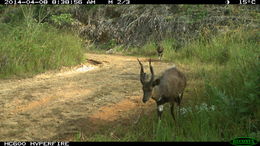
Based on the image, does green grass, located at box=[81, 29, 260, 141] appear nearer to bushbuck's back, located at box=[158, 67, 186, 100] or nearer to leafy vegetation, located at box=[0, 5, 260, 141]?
leafy vegetation, located at box=[0, 5, 260, 141]

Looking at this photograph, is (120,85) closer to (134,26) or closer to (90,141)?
(90,141)

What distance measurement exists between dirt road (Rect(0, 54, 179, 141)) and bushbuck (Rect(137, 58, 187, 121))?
1116 mm

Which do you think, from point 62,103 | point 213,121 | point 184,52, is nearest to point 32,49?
point 62,103

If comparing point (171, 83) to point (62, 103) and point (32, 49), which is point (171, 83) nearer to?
point (62, 103)

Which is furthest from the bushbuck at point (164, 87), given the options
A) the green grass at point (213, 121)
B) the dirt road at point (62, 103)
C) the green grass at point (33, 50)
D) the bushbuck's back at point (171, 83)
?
the green grass at point (33, 50)

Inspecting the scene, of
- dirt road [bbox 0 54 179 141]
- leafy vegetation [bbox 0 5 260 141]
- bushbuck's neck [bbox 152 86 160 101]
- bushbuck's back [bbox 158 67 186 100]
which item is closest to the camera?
leafy vegetation [bbox 0 5 260 141]

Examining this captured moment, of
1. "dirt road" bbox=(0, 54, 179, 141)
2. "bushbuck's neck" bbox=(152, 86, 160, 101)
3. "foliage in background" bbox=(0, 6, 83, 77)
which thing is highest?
"foliage in background" bbox=(0, 6, 83, 77)

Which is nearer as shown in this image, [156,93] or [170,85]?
[156,93]

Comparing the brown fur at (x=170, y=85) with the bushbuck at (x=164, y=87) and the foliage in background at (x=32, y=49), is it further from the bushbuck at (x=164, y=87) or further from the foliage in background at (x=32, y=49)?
the foliage in background at (x=32, y=49)

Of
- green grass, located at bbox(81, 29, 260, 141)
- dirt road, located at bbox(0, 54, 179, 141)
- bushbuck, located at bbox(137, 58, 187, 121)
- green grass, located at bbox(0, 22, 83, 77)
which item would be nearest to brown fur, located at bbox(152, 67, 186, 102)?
bushbuck, located at bbox(137, 58, 187, 121)

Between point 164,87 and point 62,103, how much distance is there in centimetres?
280

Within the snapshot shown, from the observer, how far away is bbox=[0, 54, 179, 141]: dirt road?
220 inches

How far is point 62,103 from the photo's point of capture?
7.16m

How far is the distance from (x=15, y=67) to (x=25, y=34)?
1898mm
